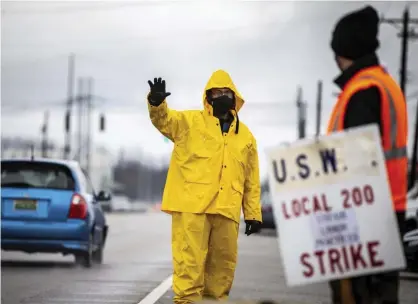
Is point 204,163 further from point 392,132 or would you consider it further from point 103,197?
point 103,197

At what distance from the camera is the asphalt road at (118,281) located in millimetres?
11461

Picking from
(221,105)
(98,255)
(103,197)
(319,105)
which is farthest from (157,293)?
(319,105)

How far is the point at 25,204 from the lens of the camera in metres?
15.4

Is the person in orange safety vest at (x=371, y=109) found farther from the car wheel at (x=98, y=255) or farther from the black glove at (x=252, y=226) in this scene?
the car wheel at (x=98, y=255)

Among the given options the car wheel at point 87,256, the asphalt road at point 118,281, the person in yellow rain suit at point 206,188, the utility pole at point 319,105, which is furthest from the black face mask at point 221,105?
the utility pole at point 319,105

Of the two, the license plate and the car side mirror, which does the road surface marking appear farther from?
the car side mirror

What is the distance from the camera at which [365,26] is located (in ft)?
17.0

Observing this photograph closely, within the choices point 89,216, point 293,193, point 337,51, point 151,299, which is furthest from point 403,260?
point 89,216

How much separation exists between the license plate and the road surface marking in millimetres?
2661

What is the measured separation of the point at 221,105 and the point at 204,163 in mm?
434

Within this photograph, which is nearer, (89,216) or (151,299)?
(151,299)

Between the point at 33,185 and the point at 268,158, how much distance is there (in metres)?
11.1

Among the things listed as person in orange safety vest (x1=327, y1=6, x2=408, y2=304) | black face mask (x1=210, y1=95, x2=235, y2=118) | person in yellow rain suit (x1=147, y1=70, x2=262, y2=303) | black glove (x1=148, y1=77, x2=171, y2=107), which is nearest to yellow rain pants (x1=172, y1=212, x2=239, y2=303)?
person in yellow rain suit (x1=147, y1=70, x2=262, y2=303)

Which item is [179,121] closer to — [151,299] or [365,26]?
[365,26]
